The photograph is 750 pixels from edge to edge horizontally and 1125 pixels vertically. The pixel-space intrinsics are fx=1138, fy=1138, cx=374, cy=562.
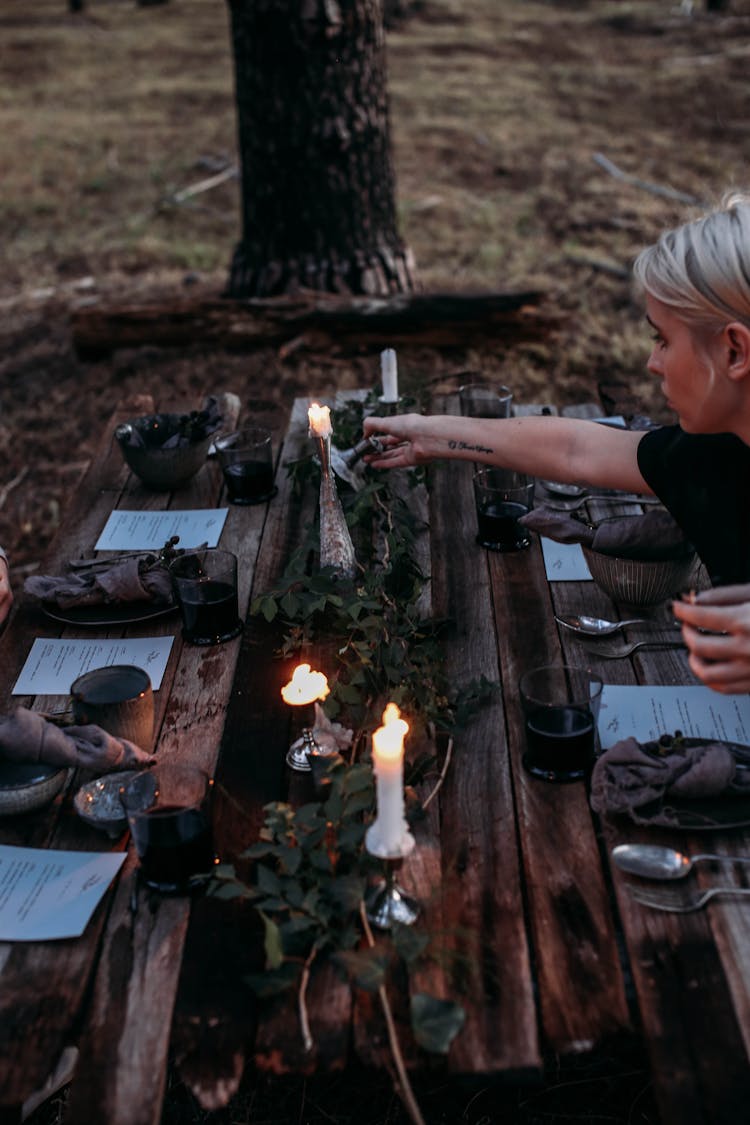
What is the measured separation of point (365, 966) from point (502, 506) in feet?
5.29

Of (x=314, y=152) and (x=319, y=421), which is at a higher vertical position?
(x=319, y=421)

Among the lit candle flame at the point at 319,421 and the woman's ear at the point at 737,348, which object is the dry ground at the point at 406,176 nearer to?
the lit candle flame at the point at 319,421

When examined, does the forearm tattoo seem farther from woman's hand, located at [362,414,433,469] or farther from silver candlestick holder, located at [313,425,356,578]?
silver candlestick holder, located at [313,425,356,578]

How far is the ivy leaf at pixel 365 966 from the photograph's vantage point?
1.79 metres

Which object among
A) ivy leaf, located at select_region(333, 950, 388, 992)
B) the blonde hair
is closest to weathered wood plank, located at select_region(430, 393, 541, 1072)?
ivy leaf, located at select_region(333, 950, 388, 992)

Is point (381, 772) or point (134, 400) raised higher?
point (381, 772)

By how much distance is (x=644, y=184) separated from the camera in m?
10.0

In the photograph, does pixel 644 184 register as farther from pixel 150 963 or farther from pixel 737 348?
pixel 150 963

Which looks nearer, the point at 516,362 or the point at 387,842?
the point at 387,842

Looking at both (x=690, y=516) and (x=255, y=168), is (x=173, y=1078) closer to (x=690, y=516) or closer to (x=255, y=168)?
(x=690, y=516)

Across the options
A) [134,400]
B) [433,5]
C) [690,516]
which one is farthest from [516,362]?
[433,5]

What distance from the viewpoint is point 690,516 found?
277cm

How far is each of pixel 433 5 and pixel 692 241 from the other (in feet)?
56.1

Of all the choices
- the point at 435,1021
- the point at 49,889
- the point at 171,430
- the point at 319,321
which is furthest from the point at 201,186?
the point at 435,1021
